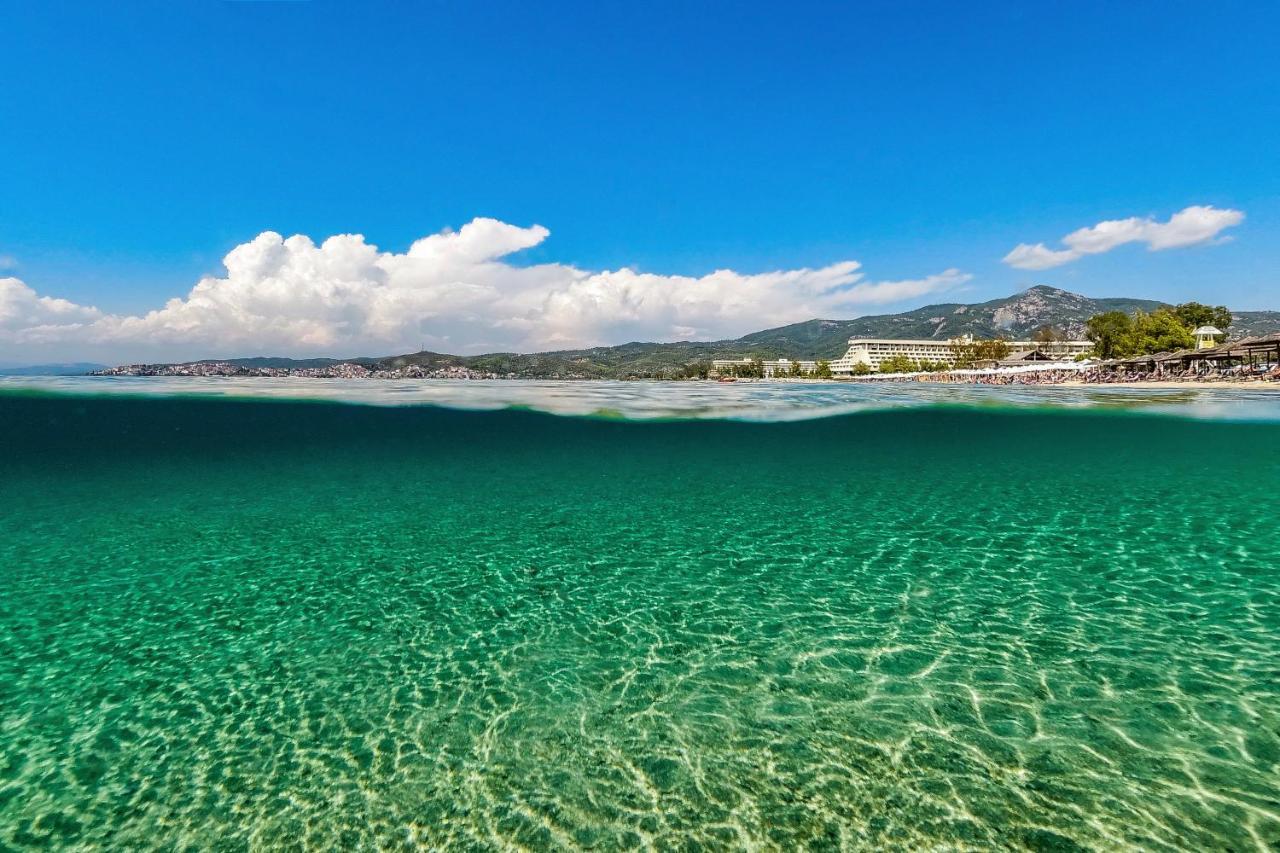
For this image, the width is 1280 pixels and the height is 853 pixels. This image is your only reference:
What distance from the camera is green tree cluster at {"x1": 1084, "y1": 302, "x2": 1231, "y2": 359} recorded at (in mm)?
78244

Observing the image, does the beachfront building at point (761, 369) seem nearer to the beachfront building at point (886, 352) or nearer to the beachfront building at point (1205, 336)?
the beachfront building at point (886, 352)

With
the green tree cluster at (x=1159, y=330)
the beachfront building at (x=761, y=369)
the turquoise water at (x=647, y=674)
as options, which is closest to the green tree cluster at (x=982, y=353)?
the green tree cluster at (x=1159, y=330)

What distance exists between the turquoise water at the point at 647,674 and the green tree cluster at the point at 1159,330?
87185 millimetres

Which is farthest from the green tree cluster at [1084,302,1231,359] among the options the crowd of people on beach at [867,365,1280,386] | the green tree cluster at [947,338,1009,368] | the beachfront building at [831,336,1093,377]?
the beachfront building at [831,336,1093,377]

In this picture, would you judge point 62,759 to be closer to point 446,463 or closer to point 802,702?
point 802,702

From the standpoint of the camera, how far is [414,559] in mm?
10406

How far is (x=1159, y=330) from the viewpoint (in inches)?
3157

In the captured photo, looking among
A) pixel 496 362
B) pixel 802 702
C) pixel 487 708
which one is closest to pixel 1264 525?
pixel 802 702

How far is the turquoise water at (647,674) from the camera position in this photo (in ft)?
13.7

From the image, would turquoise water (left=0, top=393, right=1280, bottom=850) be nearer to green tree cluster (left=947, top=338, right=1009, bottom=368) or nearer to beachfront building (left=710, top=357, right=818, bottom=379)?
green tree cluster (left=947, top=338, right=1009, bottom=368)

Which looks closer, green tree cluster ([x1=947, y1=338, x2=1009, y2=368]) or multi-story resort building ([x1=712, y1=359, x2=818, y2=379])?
green tree cluster ([x1=947, y1=338, x2=1009, y2=368])

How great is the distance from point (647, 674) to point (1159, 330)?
4149 inches

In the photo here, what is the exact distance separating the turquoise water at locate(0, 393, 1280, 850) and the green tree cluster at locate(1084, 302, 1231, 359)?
87.2 meters

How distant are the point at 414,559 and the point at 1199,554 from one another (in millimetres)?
13797
